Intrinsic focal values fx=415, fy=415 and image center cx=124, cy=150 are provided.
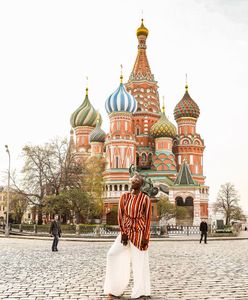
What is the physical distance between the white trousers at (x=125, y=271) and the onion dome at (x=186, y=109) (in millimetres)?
65274

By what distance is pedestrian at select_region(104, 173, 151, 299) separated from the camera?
6801mm

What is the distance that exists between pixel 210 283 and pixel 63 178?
31058 millimetres

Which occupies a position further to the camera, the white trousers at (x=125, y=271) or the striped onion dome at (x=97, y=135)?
the striped onion dome at (x=97, y=135)

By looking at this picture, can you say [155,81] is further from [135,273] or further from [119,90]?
[135,273]

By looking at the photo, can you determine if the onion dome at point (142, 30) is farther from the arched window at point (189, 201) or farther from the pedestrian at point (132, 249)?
the pedestrian at point (132, 249)

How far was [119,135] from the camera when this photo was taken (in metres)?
61.9

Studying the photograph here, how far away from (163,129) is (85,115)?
1632 centimetres

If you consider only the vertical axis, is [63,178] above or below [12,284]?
above

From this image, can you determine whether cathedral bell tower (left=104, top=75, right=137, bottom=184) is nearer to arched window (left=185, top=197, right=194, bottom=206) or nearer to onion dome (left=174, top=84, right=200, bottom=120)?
arched window (left=185, top=197, right=194, bottom=206)

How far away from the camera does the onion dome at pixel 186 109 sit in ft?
233

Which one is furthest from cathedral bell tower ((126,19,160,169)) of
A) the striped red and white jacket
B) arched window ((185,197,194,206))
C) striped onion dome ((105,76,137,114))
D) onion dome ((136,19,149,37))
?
the striped red and white jacket

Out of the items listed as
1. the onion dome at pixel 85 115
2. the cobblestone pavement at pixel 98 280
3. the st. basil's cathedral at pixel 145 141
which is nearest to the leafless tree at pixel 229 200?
the st. basil's cathedral at pixel 145 141

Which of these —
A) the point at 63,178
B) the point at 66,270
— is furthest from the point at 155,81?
the point at 66,270

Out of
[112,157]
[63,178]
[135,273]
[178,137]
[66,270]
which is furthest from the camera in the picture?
[178,137]
